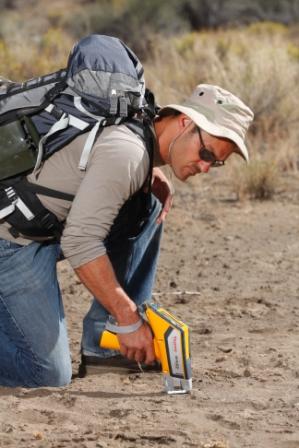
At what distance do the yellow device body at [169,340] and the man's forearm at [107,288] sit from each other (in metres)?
0.08

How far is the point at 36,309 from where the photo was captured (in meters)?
4.71

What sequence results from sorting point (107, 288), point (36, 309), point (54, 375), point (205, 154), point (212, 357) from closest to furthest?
point (107, 288) → point (205, 154) → point (36, 309) → point (54, 375) → point (212, 357)

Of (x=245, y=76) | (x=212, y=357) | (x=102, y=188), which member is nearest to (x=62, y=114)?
(x=102, y=188)

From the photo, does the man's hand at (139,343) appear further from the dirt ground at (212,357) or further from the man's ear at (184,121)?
the man's ear at (184,121)

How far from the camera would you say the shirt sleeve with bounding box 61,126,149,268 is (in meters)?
4.10

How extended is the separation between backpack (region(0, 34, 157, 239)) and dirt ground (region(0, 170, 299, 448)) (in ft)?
2.81

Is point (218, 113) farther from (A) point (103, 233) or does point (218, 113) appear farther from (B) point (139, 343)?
(B) point (139, 343)

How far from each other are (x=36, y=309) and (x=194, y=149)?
1076 millimetres

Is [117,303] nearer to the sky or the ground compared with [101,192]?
nearer to the ground

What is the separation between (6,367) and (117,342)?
0.74 metres

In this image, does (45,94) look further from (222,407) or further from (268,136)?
(268,136)

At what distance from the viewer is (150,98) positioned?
15.1 ft

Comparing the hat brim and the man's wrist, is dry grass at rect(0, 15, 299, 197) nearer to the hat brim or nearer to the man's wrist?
the hat brim

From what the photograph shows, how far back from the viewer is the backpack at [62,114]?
423cm
